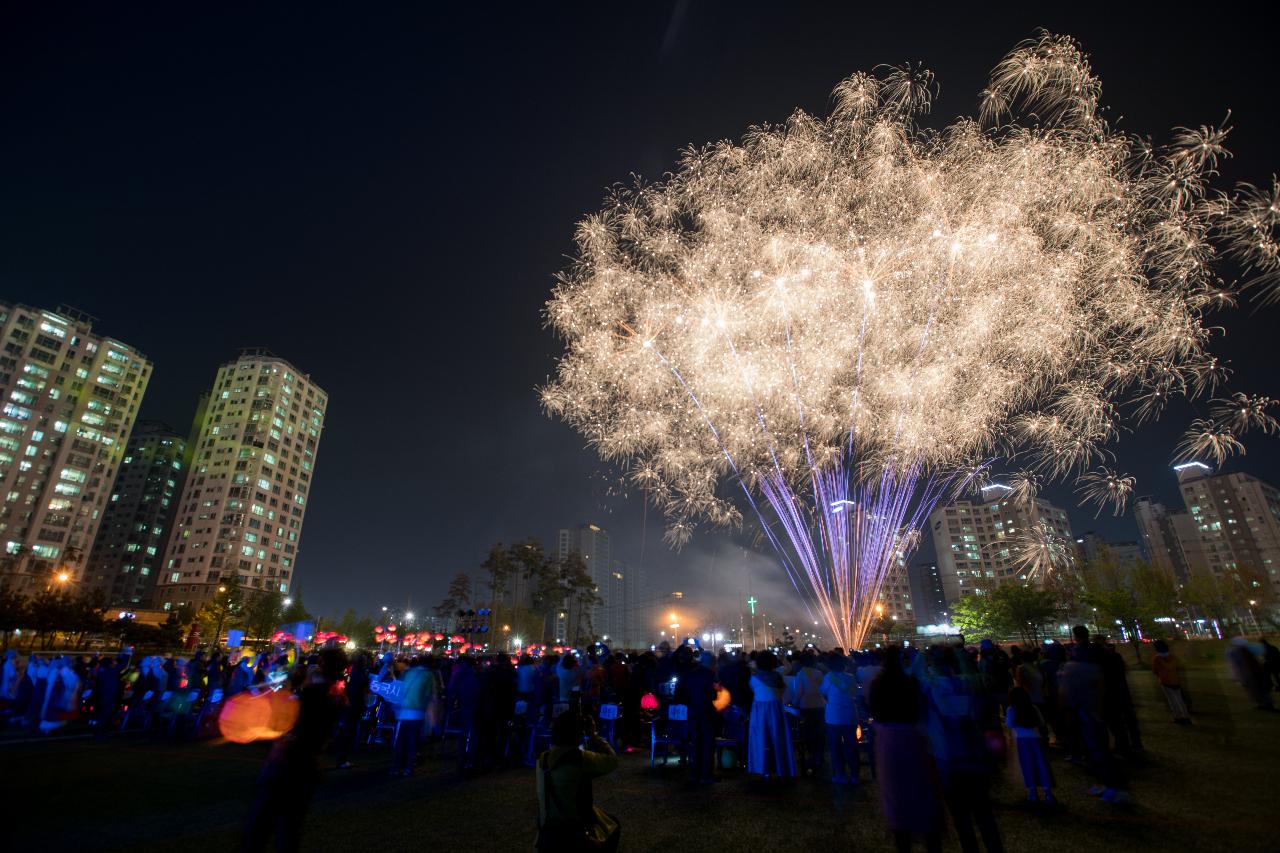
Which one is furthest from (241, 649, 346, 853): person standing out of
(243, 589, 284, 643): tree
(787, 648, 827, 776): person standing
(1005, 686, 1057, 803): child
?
(243, 589, 284, 643): tree

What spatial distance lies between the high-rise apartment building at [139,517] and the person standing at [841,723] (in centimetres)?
14990

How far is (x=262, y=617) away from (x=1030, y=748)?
96803mm

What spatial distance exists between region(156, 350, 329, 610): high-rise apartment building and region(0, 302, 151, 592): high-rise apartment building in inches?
530

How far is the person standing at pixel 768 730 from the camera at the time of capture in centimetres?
1037

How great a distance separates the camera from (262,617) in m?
81.4

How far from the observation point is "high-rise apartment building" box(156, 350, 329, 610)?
102 meters

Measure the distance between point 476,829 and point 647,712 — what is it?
7.60 metres

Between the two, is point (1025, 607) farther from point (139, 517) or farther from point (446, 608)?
point (139, 517)

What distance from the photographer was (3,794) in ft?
30.6

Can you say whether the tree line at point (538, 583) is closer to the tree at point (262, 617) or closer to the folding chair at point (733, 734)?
the tree at point (262, 617)

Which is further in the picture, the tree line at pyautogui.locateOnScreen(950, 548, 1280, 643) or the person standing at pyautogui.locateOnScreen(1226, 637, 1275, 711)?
the tree line at pyautogui.locateOnScreen(950, 548, 1280, 643)

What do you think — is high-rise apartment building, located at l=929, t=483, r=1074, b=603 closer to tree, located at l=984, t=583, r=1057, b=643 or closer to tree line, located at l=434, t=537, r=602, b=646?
tree, located at l=984, t=583, r=1057, b=643

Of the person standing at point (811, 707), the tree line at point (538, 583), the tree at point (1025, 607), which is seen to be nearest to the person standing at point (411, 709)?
the person standing at point (811, 707)

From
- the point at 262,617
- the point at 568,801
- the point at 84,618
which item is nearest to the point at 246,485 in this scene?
the point at 262,617
